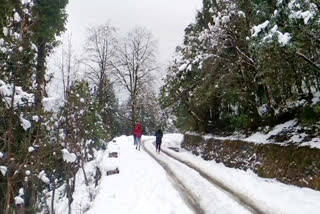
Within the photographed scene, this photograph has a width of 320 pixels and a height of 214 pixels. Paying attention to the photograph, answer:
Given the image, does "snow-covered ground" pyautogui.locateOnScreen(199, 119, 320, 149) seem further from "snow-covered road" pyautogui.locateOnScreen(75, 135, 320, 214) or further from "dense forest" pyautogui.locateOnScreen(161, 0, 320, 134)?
"snow-covered road" pyautogui.locateOnScreen(75, 135, 320, 214)

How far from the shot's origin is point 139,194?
976 centimetres

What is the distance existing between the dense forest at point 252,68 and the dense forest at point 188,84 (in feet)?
0.14

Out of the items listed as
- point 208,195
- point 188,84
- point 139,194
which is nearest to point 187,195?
point 208,195

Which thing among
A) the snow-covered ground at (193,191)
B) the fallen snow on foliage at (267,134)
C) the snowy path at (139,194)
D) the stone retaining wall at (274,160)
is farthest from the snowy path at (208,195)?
the fallen snow on foliage at (267,134)

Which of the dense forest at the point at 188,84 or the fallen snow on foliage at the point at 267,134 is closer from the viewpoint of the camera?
the dense forest at the point at 188,84

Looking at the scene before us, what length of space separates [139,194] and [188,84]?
11.5 m

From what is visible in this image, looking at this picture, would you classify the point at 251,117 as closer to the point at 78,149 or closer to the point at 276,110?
the point at 276,110

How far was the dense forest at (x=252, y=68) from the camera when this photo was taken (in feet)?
29.9

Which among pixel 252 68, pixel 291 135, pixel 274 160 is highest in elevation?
pixel 252 68

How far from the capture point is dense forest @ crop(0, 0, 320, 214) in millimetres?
6141

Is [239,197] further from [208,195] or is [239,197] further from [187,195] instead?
[187,195]

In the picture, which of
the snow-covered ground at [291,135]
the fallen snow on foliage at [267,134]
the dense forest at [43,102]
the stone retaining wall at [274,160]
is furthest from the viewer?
the fallen snow on foliage at [267,134]

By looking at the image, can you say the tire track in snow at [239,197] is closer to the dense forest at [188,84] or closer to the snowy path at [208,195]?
the snowy path at [208,195]

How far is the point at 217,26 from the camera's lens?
52.1 ft
